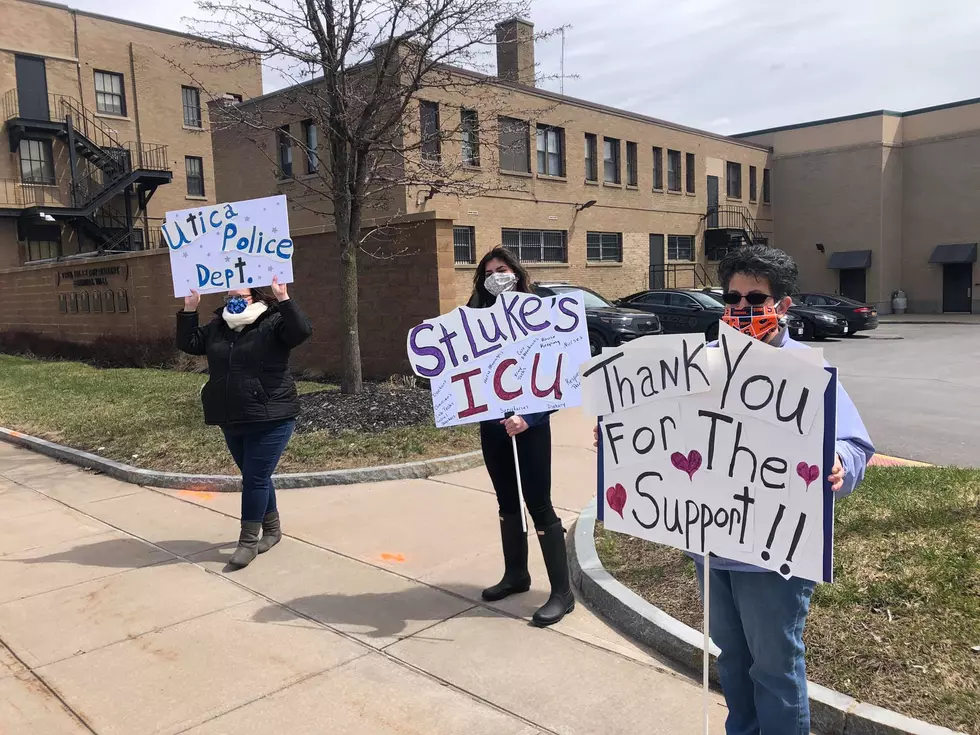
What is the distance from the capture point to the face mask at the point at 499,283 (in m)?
4.30

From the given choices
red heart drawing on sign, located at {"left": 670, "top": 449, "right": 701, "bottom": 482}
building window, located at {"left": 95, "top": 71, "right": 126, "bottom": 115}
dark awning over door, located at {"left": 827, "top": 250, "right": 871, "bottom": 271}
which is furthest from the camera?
dark awning over door, located at {"left": 827, "top": 250, "right": 871, "bottom": 271}

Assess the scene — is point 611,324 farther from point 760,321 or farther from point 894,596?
point 760,321

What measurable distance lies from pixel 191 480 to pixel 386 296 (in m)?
5.20

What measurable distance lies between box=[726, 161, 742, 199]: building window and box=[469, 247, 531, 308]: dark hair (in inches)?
1373

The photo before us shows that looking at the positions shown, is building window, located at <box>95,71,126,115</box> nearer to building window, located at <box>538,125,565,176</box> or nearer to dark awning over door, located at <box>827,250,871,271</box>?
building window, located at <box>538,125,565,176</box>

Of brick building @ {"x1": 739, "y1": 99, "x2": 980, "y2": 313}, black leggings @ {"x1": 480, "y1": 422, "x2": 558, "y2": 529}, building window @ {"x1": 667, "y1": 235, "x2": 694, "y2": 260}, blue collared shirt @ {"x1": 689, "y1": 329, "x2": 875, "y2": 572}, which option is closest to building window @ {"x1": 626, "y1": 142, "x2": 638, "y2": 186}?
building window @ {"x1": 667, "y1": 235, "x2": 694, "y2": 260}

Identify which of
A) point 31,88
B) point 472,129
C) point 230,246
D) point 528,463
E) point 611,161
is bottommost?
point 528,463

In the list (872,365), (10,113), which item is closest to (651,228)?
(872,365)

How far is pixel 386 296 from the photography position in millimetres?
12000

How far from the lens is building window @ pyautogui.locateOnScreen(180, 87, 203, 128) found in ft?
108

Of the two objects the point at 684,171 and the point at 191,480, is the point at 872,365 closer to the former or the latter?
the point at 191,480

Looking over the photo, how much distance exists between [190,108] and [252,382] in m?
32.1

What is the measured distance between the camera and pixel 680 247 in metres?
33.8

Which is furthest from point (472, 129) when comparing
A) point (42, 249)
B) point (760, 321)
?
point (42, 249)
